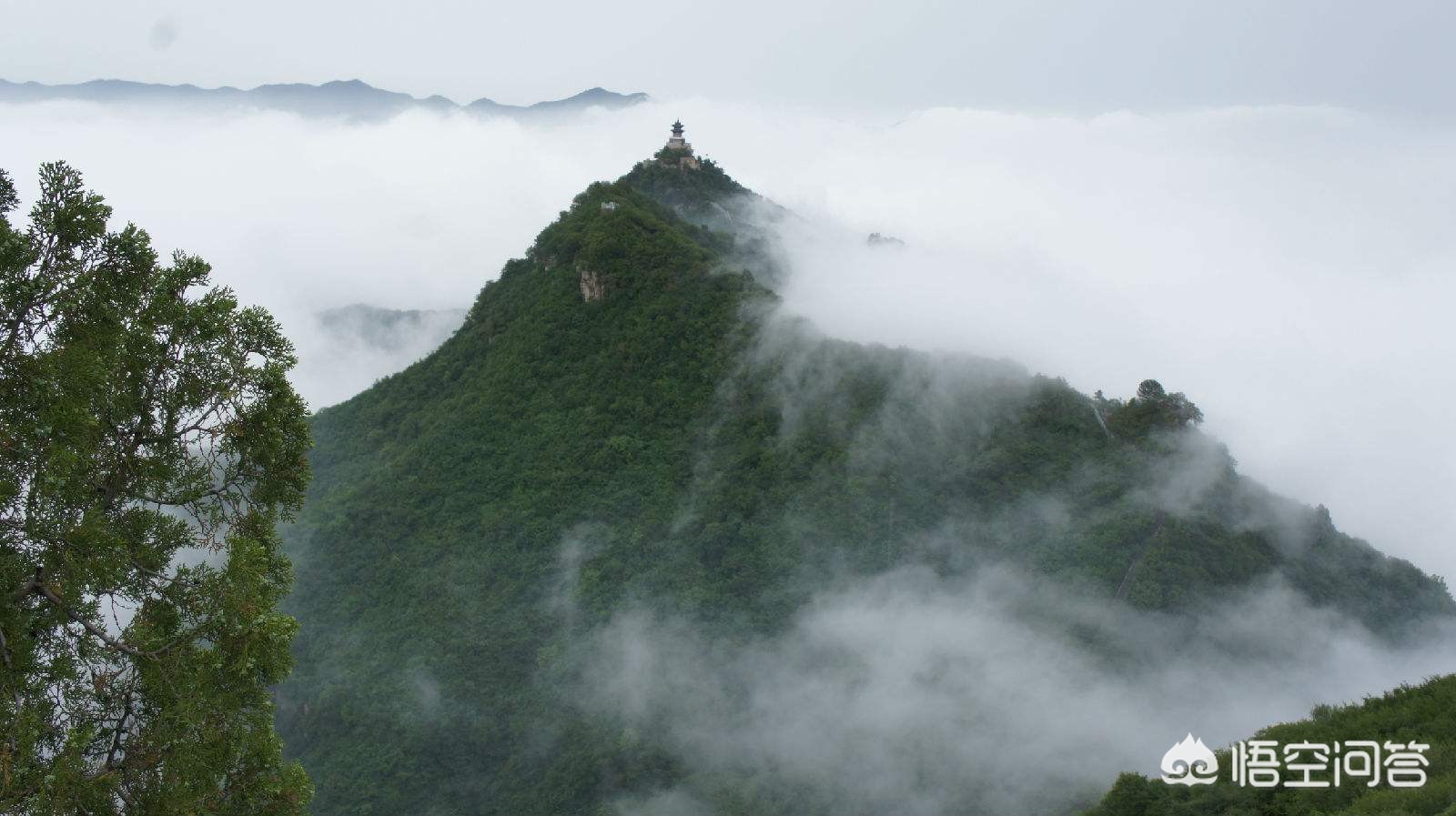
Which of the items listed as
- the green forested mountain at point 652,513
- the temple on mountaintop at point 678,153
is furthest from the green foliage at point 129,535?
the temple on mountaintop at point 678,153

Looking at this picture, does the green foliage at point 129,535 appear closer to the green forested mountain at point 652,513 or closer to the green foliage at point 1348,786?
the green foliage at point 1348,786

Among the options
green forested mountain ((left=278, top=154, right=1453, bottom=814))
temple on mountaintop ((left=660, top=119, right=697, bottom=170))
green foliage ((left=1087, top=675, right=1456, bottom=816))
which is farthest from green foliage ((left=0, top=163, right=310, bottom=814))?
temple on mountaintop ((left=660, top=119, right=697, bottom=170))

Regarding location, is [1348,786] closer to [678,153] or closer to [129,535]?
[129,535]

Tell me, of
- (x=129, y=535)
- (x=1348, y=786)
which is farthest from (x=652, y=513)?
(x=129, y=535)

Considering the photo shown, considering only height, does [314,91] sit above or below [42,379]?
above

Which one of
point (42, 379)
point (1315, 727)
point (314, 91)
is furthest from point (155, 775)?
point (314, 91)

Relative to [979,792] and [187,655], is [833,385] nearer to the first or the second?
[979,792]
